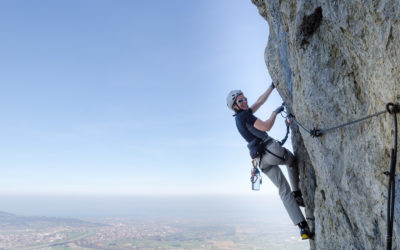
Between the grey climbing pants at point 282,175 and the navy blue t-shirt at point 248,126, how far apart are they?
343 mm

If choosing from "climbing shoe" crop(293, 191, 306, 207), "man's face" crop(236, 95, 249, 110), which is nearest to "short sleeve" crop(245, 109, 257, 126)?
"man's face" crop(236, 95, 249, 110)

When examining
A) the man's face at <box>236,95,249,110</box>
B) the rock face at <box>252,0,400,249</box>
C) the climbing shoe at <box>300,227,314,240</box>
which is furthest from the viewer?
the man's face at <box>236,95,249,110</box>

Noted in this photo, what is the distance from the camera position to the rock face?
334 cm

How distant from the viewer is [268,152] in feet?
22.7

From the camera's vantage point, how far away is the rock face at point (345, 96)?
3.34 metres

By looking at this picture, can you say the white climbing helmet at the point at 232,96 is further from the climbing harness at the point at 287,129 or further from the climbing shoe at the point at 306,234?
the climbing shoe at the point at 306,234

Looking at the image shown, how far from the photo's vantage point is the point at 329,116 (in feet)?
15.9

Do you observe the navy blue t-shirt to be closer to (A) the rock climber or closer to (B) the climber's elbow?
(A) the rock climber

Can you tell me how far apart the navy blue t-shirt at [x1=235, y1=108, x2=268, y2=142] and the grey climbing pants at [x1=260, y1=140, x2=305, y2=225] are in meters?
0.34

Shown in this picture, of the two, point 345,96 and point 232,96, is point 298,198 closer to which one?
point 232,96

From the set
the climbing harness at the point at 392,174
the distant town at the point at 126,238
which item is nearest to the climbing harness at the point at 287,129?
the climbing harness at the point at 392,174

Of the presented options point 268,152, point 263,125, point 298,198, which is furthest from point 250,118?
point 298,198

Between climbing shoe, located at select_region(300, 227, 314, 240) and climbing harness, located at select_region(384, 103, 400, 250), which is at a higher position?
climbing harness, located at select_region(384, 103, 400, 250)

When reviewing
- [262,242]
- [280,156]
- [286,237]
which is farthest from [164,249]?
[280,156]
